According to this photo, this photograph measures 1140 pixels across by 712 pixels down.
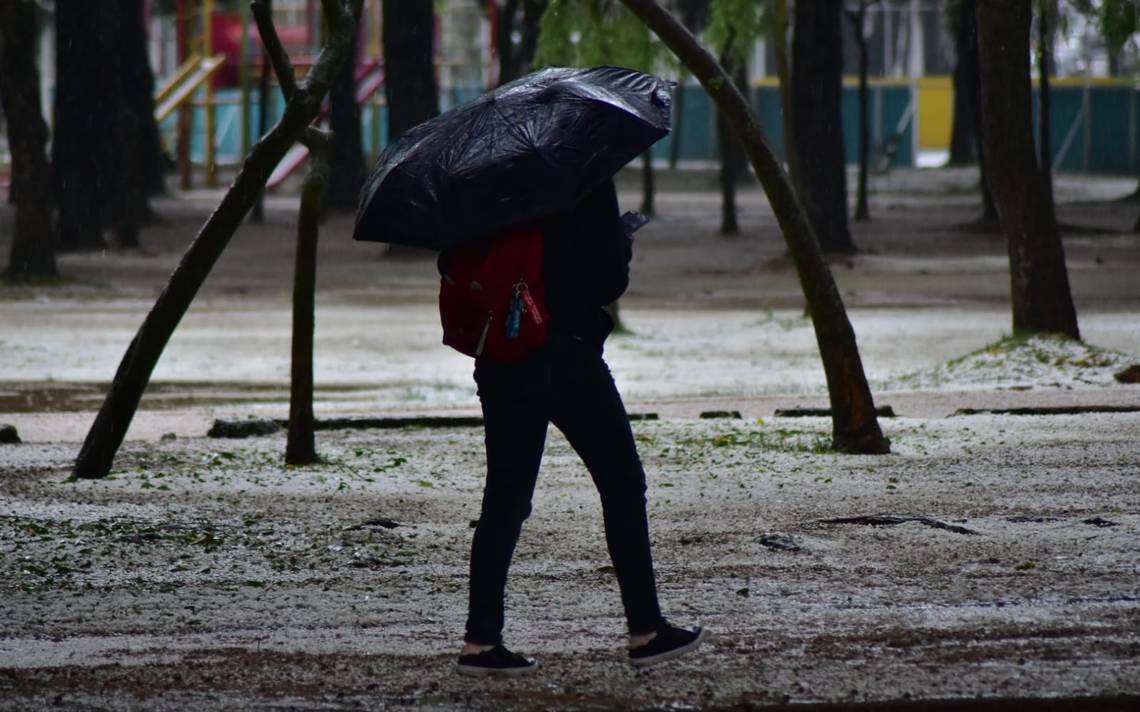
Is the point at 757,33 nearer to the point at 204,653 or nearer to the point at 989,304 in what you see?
the point at 989,304

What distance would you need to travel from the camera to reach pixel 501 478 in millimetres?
4961

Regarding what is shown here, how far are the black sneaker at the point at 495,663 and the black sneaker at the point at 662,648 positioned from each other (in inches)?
12.6

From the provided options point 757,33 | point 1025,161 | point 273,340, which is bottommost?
point 273,340

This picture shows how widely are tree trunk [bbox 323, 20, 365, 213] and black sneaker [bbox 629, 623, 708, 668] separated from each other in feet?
119

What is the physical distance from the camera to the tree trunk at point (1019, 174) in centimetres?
1360

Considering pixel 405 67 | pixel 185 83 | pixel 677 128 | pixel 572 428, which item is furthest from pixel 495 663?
pixel 677 128

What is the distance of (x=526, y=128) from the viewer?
4.91 meters

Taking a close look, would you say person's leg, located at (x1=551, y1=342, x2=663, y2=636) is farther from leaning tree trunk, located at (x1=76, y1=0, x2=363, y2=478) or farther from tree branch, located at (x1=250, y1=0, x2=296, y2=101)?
tree branch, located at (x1=250, y1=0, x2=296, y2=101)

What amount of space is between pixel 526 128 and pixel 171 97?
45179 millimetres

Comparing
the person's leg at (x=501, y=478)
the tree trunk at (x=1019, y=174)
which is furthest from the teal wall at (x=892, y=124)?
the person's leg at (x=501, y=478)

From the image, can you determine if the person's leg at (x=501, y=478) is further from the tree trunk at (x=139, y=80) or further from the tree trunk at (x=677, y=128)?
the tree trunk at (x=677, y=128)

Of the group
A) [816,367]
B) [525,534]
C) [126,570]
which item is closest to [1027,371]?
[816,367]

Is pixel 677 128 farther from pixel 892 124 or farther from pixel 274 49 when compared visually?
pixel 274 49

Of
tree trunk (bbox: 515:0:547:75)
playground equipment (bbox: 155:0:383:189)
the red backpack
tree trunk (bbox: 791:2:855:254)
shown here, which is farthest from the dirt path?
playground equipment (bbox: 155:0:383:189)
